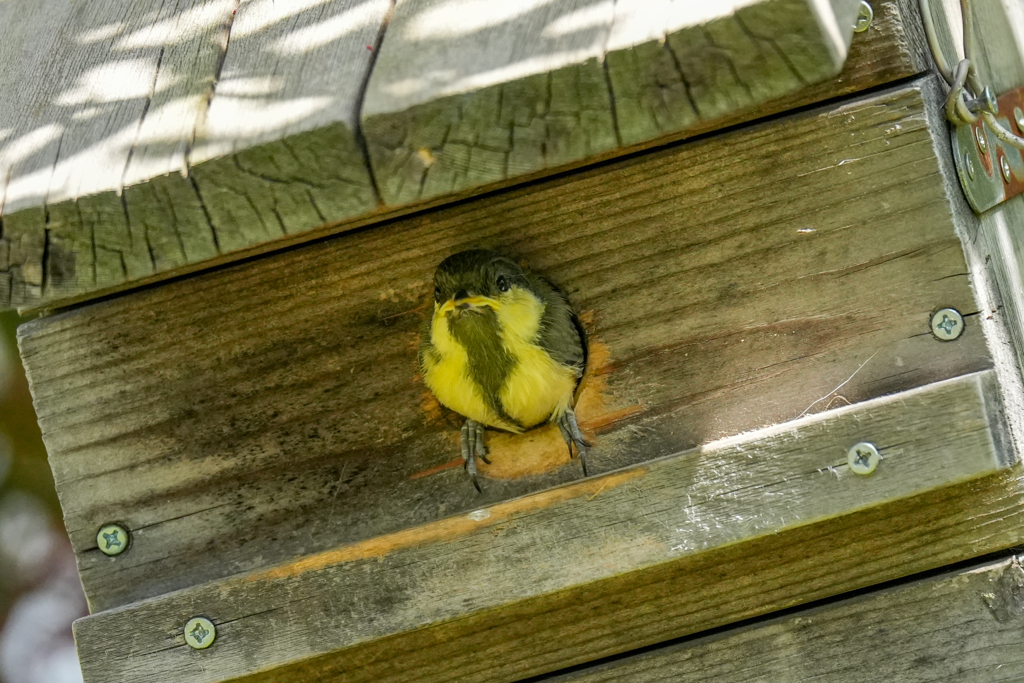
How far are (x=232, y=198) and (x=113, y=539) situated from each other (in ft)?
3.24

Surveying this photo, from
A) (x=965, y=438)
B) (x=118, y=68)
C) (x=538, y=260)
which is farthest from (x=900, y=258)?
(x=118, y=68)

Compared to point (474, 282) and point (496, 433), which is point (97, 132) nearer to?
point (474, 282)

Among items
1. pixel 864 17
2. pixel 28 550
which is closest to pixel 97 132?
pixel 864 17

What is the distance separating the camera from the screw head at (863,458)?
74.9 inches

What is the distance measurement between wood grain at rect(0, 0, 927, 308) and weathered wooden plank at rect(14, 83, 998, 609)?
0.46 metres

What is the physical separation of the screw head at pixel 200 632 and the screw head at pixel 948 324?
1433 millimetres

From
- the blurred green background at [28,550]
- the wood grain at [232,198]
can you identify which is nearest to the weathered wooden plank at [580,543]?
the wood grain at [232,198]

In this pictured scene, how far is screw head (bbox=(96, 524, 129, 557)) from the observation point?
2.27m

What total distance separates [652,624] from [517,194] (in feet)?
2.93

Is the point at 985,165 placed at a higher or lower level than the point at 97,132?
lower

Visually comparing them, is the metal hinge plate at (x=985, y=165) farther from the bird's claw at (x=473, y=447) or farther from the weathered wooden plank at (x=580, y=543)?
the bird's claw at (x=473, y=447)

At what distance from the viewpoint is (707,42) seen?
1419mm

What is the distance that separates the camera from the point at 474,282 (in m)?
2.11

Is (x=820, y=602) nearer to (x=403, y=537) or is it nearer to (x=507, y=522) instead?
(x=507, y=522)
